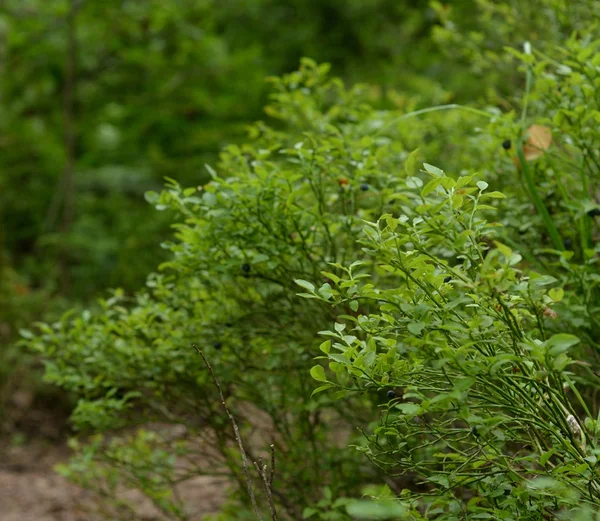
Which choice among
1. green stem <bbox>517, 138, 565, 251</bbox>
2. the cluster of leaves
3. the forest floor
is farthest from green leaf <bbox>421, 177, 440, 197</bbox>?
the forest floor

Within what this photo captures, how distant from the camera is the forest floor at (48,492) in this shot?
424cm

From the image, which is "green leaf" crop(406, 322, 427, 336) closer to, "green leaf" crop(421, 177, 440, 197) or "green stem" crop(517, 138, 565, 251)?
"green leaf" crop(421, 177, 440, 197)

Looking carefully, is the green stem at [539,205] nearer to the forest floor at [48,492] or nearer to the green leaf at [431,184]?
the green leaf at [431,184]

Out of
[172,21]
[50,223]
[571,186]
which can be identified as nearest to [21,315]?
[50,223]

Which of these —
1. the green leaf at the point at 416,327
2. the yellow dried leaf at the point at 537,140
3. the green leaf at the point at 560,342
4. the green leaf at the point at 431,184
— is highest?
the green leaf at the point at 431,184

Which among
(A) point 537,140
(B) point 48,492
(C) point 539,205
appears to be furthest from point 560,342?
(B) point 48,492

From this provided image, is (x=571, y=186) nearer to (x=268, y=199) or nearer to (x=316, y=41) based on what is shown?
(x=268, y=199)

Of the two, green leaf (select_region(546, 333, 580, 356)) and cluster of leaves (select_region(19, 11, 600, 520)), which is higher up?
green leaf (select_region(546, 333, 580, 356))

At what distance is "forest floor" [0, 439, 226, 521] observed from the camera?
4238mm

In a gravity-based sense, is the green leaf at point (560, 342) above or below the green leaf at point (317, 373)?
above

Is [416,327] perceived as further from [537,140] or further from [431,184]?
[537,140]

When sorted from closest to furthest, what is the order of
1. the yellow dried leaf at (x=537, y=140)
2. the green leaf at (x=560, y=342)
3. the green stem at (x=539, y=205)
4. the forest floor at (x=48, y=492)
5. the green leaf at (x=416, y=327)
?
the green leaf at (x=560, y=342), the green leaf at (x=416, y=327), the green stem at (x=539, y=205), the yellow dried leaf at (x=537, y=140), the forest floor at (x=48, y=492)

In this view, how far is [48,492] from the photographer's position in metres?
4.72

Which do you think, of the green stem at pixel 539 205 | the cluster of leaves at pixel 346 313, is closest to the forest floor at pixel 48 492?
the cluster of leaves at pixel 346 313
